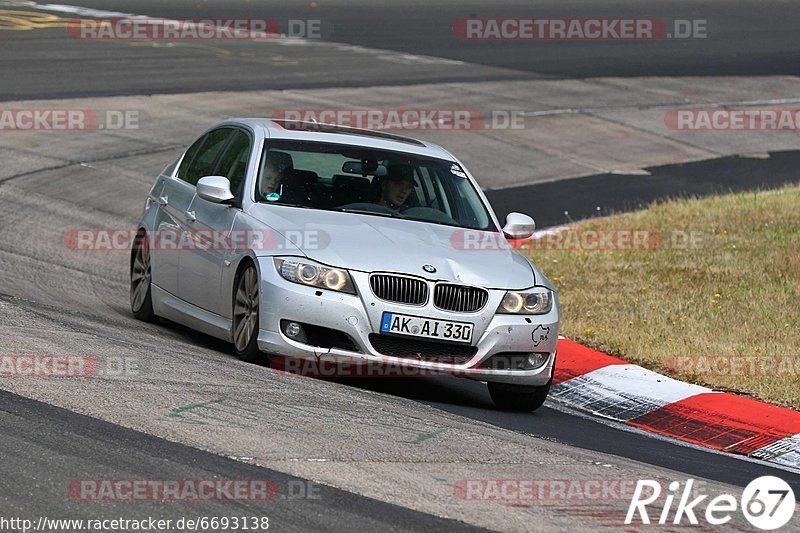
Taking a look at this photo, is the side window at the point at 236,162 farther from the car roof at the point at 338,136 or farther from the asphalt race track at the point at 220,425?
the asphalt race track at the point at 220,425

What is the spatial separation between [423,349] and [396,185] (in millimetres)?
1614

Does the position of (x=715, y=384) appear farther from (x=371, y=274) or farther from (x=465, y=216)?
(x=371, y=274)

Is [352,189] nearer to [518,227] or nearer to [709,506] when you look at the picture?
[518,227]

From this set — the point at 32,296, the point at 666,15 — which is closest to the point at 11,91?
the point at 32,296

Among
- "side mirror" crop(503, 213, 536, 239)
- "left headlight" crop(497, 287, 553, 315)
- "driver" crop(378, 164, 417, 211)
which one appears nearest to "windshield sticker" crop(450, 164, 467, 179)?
"driver" crop(378, 164, 417, 211)

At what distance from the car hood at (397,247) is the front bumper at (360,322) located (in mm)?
152

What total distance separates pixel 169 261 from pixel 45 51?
16.1m

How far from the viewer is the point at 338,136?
32.4ft

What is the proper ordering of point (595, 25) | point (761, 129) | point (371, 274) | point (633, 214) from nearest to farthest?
point (371, 274) < point (633, 214) < point (761, 129) < point (595, 25)

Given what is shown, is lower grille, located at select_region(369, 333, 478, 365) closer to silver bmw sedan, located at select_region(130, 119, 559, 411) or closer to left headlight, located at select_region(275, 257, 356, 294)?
silver bmw sedan, located at select_region(130, 119, 559, 411)

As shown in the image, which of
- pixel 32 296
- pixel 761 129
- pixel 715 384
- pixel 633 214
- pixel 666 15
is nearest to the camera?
pixel 715 384

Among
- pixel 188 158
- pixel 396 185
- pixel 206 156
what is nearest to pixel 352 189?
pixel 396 185

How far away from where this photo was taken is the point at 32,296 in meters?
10.1

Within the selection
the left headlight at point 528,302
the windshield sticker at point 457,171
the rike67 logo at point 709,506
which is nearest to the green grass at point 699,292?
the left headlight at point 528,302
